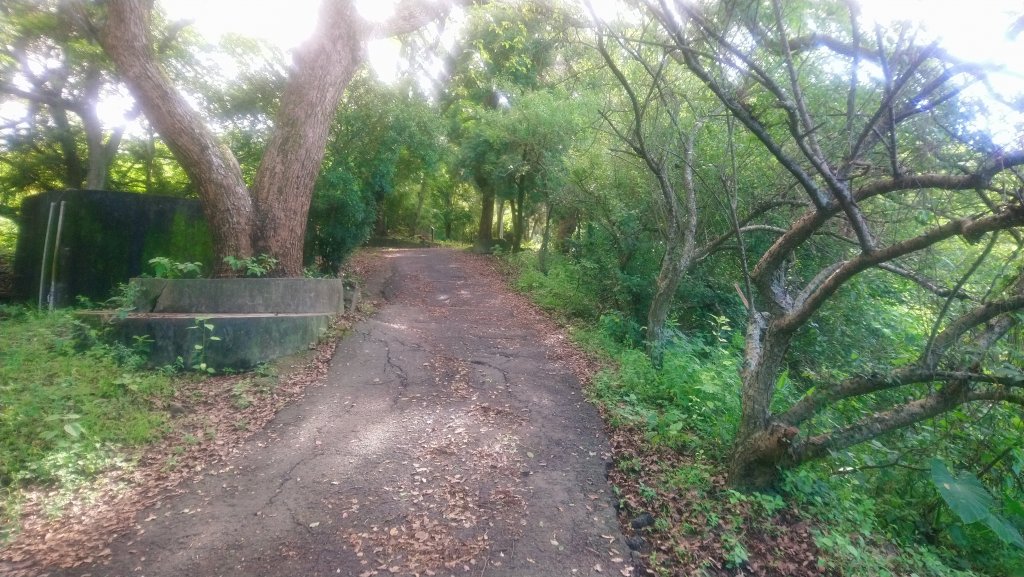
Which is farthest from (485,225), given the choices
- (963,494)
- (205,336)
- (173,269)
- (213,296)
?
(963,494)

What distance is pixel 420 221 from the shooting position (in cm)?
2898

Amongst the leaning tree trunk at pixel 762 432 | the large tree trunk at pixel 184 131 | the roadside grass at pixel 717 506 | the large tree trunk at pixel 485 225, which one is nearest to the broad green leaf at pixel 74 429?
the large tree trunk at pixel 184 131

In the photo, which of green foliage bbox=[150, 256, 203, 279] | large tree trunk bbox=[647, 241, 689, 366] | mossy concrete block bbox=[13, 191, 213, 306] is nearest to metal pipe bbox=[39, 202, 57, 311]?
mossy concrete block bbox=[13, 191, 213, 306]

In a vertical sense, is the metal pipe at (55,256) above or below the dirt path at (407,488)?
above

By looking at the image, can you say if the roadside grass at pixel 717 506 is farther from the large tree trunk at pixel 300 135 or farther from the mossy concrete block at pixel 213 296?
the large tree trunk at pixel 300 135

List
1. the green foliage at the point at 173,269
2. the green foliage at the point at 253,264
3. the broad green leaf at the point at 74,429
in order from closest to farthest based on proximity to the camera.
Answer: the broad green leaf at the point at 74,429, the green foliage at the point at 173,269, the green foliage at the point at 253,264

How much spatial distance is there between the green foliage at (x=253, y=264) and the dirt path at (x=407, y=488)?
153 cm

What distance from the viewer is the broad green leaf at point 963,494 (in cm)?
329

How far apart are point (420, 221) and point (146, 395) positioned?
2420 cm

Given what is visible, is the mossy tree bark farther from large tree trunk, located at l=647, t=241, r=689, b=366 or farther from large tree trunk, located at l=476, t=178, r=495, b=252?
large tree trunk, located at l=476, t=178, r=495, b=252

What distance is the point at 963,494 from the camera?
3.43 m

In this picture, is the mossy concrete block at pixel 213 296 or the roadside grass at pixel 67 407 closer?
the roadside grass at pixel 67 407

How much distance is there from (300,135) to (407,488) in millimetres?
5777

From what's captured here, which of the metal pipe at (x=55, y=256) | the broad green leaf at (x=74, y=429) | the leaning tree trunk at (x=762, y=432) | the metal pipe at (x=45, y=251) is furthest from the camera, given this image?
the metal pipe at (x=45, y=251)
